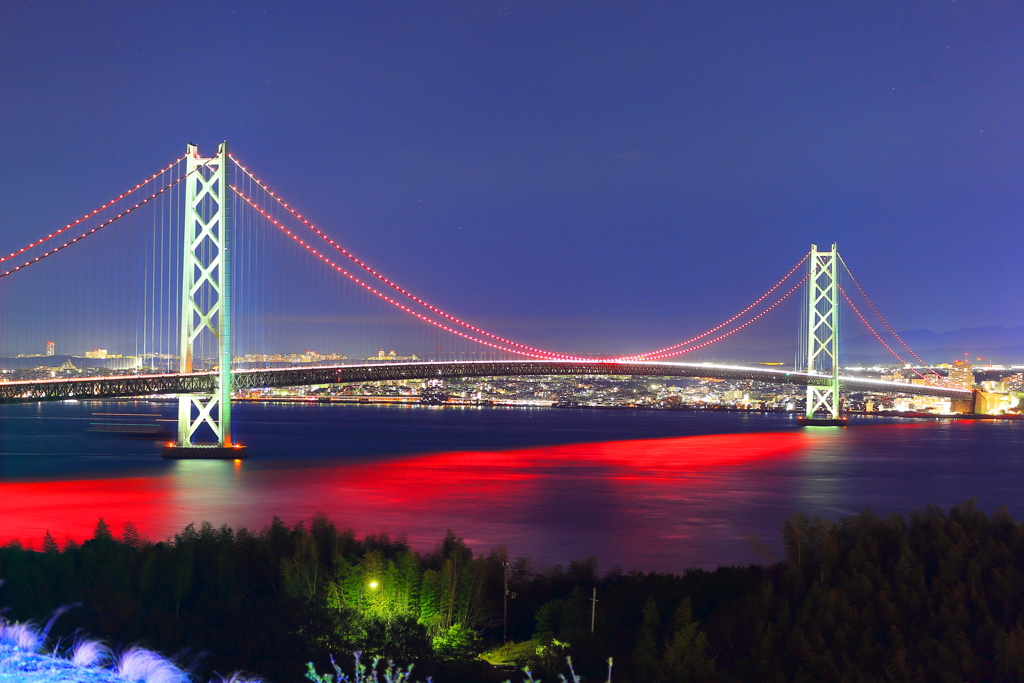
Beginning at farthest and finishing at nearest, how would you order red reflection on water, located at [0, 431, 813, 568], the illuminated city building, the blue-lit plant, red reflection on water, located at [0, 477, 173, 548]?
1. the illuminated city building
2. red reflection on water, located at [0, 431, 813, 568]
3. red reflection on water, located at [0, 477, 173, 548]
4. the blue-lit plant

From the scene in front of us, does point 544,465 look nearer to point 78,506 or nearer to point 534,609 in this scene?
point 78,506

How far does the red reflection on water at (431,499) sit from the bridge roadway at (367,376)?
2.04 m

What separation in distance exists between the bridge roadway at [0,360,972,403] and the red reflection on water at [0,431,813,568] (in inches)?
80.4

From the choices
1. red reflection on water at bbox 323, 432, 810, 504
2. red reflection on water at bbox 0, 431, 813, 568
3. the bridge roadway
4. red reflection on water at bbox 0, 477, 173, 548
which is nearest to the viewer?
red reflection on water at bbox 0, 477, 173, 548

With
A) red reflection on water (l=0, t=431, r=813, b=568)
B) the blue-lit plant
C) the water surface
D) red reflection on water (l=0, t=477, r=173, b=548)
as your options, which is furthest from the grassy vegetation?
red reflection on water (l=0, t=477, r=173, b=548)

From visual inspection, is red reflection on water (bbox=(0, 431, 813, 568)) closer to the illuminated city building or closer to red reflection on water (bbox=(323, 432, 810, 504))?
red reflection on water (bbox=(323, 432, 810, 504))

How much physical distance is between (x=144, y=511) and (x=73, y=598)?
9956 millimetres

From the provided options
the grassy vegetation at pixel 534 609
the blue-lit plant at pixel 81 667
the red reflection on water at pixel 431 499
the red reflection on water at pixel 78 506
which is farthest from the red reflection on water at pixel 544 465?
the blue-lit plant at pixel 81 667

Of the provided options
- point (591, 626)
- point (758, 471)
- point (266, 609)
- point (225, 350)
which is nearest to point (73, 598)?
point (266, 609)

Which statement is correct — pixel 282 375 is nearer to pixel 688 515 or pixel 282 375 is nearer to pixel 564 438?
pixel 688 515

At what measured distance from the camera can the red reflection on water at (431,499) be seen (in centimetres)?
1688

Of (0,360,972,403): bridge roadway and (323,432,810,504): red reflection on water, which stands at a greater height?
(0,360,972,403): bridge roadway

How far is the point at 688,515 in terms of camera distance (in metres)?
20.3

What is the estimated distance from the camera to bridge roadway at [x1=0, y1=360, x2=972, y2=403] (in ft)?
79.9
